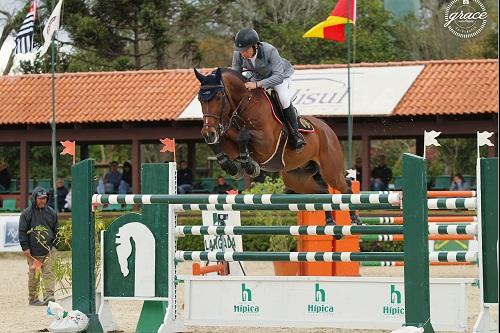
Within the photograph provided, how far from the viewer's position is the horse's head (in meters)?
7.31

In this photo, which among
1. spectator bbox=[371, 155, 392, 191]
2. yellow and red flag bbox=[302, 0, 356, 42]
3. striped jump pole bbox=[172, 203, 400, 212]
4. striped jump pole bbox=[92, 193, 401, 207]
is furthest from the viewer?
spectator bbox=[371, 155, 392, 191]

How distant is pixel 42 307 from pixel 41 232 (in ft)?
2.43

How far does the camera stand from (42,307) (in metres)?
10.2

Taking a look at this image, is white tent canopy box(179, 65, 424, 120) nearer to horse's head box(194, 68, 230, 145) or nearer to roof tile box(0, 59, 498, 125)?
roof tile box(0, 59, 498, 125)

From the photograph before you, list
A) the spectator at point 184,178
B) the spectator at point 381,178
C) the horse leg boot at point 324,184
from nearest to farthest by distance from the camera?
the horse leg boot at point 324,184, the spectator at point 381,178, the spectator at point 184,178

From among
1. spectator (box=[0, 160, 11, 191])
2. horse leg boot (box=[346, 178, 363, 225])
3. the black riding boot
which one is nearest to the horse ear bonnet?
the black riding boot

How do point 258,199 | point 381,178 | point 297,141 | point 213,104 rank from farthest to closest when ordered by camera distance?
point 381,178
point 297,141
point 213,104
point 258,199

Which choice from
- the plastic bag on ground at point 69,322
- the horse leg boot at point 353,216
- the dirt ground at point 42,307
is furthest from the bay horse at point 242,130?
the plastic bag on ground at point 69,322

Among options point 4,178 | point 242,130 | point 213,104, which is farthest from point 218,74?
point 4,178

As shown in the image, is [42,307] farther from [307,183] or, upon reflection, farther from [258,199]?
[258,199]

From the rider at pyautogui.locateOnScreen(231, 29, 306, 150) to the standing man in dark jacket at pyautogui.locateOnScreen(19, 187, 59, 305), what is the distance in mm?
3063

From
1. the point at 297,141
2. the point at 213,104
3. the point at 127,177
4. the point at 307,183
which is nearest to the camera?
the point at 213,104

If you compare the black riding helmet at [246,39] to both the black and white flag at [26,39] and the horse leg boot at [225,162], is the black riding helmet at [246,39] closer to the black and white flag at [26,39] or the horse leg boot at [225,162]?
the horse leg boot at [225,162]

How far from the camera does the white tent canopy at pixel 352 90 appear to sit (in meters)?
20.1
